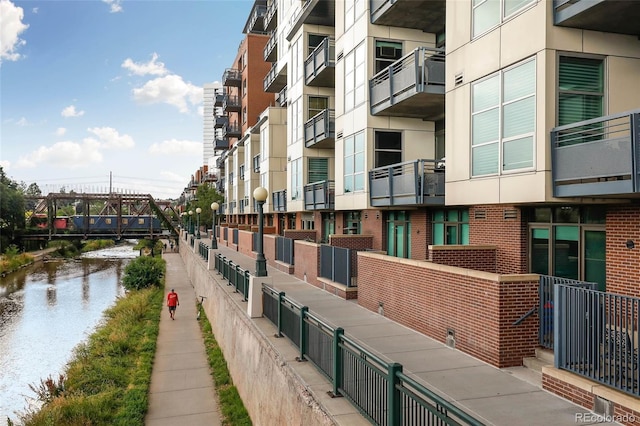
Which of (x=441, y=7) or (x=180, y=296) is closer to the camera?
(x=441, y=7)

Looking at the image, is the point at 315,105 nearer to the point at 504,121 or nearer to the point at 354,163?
the point at 354,163

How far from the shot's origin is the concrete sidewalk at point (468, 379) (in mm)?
6305

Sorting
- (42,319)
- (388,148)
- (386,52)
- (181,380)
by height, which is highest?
(386,52)

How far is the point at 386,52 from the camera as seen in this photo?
17.8 meters

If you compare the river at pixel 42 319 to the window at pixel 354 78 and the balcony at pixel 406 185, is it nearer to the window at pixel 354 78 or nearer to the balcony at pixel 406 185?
the balcony at pixel 406 185

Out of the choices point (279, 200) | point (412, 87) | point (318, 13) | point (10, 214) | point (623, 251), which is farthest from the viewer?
point (10, 214)

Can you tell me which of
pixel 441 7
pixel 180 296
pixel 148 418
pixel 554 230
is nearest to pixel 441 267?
pixel 554 230

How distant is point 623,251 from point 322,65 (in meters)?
16.9

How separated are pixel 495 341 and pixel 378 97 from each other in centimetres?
1064

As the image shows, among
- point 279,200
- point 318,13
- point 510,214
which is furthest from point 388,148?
point 279,200

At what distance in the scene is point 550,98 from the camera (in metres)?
9.56

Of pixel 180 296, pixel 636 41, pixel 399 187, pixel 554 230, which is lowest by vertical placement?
pixel 180 296

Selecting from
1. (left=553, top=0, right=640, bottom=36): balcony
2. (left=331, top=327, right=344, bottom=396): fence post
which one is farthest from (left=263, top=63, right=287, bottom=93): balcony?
(left=331, top=327, right=344, bottom=396): fence post

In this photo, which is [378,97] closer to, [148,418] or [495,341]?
[495,341]
